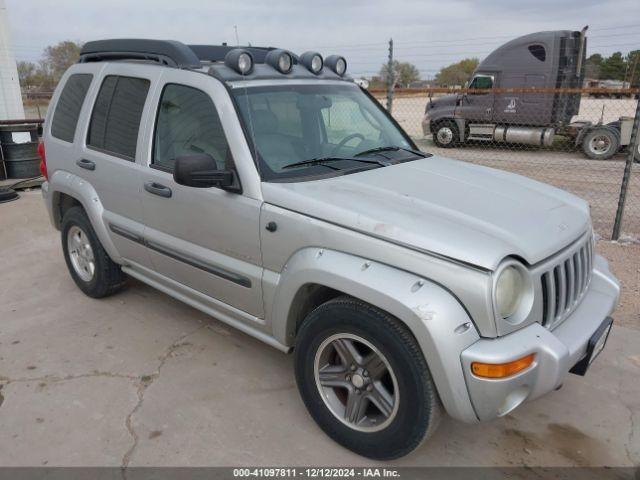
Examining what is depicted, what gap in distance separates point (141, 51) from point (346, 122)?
5.01ft

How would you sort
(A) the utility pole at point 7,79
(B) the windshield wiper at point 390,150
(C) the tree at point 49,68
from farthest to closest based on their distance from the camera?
(C) the tree at point 49,68, (A) the utility pole at point 7,79, (B) the windshield wiper at point 390,150

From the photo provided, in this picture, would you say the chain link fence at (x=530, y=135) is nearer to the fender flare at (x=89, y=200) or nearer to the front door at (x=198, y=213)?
the fender flare at (x=89, y=200)

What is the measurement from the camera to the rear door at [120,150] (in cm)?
363

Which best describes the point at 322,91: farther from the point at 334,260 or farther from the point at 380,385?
the point at 380,385

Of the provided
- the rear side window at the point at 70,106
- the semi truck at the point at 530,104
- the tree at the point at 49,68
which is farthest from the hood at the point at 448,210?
the tree at the point at 49,68

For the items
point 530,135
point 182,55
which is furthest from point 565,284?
point 530,135

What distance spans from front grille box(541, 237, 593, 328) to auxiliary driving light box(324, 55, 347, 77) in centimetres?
213

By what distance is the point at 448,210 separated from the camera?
2.57 meters

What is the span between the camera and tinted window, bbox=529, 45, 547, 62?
13898mm

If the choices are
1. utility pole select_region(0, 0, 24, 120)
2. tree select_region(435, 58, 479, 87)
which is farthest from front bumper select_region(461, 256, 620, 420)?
tree select_region(435, 58, 479, 87)

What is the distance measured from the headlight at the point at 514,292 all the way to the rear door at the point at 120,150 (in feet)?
8.18

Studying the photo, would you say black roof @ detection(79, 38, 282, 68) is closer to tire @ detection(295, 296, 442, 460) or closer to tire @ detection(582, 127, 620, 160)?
tire @ detection(295, 296, 442, 460)

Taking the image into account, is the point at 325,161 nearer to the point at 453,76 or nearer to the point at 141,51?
the point at 141,51

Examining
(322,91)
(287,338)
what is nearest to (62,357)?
(287,338)
